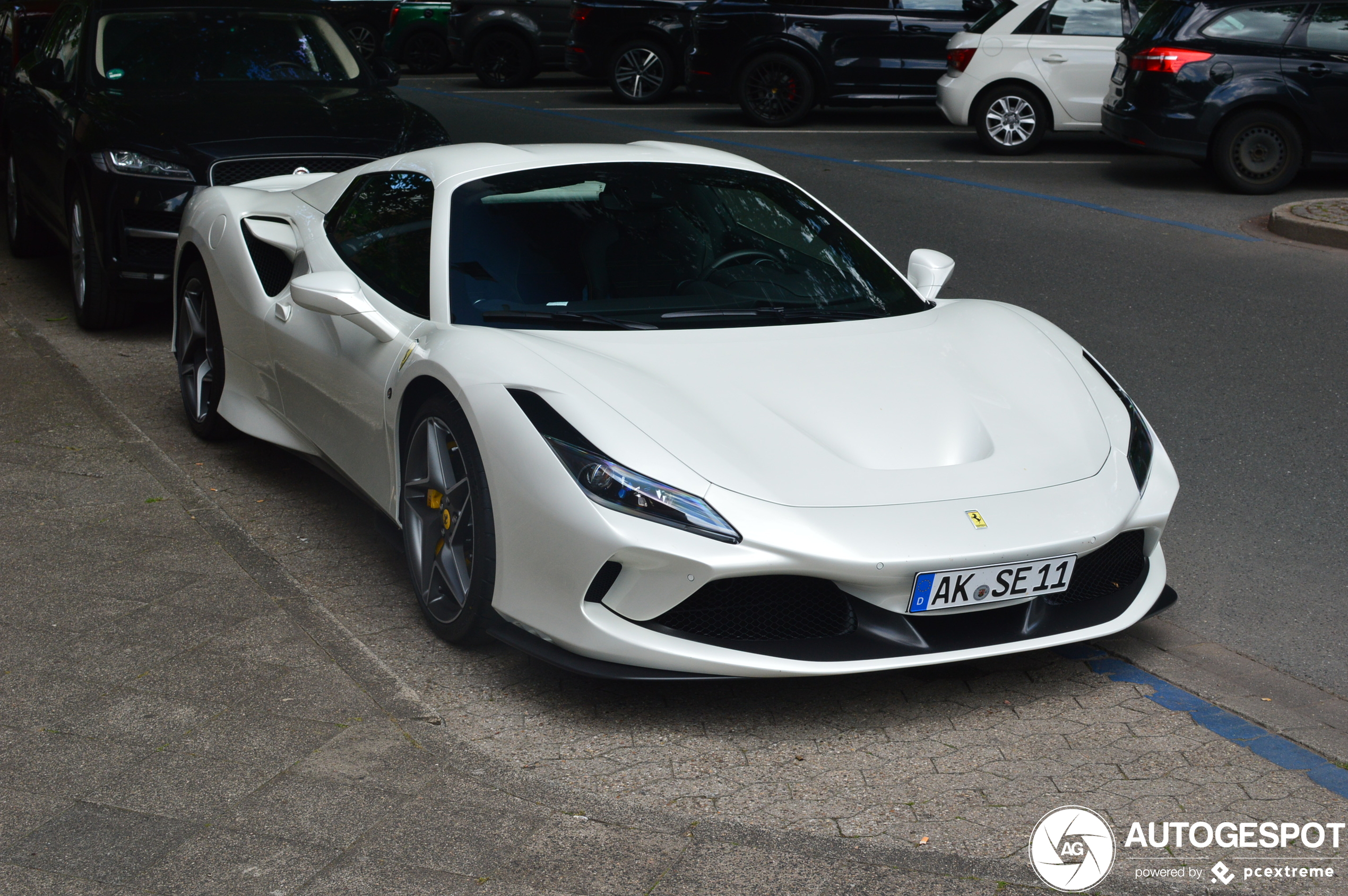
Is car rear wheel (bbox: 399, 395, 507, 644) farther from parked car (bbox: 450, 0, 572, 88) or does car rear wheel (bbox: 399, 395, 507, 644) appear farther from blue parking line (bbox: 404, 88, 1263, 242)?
parked car (bbox: 450, 0, 572, 88)

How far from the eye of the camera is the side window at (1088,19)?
1379 cm

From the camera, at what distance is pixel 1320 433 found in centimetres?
588

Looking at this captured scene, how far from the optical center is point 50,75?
838cm

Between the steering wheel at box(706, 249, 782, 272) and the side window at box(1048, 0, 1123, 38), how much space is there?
10.3 meters

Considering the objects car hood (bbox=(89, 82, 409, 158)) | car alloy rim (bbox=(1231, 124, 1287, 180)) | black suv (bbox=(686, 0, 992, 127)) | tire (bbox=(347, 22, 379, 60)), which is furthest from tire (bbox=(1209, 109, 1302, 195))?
tire (bbox=(347, 22, 379, 60))

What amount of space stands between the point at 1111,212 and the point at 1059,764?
8.38 meters

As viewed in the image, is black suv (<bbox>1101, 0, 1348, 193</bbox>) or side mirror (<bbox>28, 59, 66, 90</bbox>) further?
black suv (<bbox>1101, 0, 1348, 193</bbox>)

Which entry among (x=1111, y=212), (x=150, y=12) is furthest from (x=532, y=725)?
(x=1111, y=212)

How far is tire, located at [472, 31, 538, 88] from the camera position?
71.6ft

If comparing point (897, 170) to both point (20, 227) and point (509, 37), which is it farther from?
point (509, 37)

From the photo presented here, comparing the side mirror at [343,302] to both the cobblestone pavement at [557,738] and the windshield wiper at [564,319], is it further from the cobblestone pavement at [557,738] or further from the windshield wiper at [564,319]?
the cobblestone pavement at [557,738]

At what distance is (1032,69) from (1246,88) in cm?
265

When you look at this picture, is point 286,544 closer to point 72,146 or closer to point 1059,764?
point 1059,764

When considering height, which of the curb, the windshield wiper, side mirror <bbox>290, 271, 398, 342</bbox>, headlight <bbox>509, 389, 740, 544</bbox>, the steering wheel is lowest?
the curb
